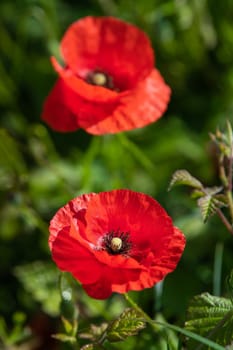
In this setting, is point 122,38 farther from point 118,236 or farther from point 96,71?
point 118,236

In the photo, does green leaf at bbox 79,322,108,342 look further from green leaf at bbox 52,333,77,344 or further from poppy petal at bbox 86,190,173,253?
poppy petal at bbox 86,190,173,253

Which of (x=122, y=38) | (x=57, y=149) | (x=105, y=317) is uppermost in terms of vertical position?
(x=122, y=38)

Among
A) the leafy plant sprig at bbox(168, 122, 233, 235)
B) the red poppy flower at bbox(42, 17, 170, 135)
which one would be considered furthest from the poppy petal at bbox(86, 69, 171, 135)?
the leafy plant sprig at bbox(168, 122, 233, 235)

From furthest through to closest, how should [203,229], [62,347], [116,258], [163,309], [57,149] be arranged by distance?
[57,149] < [203,229] < [163,309] < [62,347] < [116,258]

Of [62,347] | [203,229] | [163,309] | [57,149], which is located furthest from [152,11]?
[62,347]

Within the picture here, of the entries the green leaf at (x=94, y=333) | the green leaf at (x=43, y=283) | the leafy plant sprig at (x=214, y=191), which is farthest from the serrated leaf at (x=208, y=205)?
the green leaf at (x=43, y=283)

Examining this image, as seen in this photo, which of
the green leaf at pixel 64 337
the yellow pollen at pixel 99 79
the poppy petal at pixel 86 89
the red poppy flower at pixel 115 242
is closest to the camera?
the red poppy flower at pixel 115 242

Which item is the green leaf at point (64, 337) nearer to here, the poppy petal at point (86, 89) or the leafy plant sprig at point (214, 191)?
the leafy plant sprig at point (214, 191)
